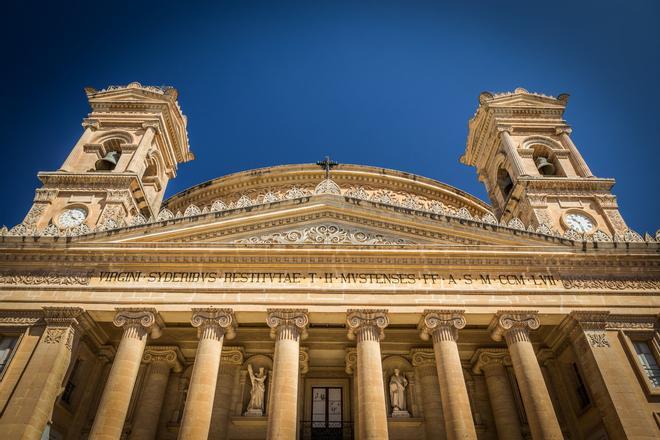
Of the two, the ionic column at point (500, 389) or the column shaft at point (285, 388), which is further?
the ionic column at point (500, 389)

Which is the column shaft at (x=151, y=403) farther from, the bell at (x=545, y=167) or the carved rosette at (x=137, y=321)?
the bell at (x=545, y=167)

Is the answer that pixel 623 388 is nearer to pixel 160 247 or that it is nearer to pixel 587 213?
pixel 587 213

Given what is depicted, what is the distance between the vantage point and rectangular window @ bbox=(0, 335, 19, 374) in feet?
47.5

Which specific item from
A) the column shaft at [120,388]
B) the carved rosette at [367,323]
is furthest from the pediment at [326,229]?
the column shaft at [120,388]

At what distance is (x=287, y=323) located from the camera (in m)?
14.9

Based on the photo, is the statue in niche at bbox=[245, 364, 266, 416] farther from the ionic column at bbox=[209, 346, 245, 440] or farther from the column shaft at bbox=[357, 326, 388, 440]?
the column shaft at bbox=[357, 326, 388, 440]

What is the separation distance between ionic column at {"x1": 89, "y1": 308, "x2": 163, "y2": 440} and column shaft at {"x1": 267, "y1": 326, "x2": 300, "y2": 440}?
418 centimetres

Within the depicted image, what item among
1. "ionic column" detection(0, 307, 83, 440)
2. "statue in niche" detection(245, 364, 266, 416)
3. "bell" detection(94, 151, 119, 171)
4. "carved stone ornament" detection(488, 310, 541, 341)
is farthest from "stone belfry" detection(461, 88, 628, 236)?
"bell" detection(94, 151, 119, 171)

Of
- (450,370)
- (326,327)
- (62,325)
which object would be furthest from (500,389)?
(62,325)

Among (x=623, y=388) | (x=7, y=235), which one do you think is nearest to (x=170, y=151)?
(x=7, y=235)

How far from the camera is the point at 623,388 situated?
13602 mm

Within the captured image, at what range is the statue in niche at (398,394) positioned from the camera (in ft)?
52.9

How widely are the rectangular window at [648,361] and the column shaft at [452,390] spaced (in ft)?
19.3

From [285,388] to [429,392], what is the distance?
5.74 m
